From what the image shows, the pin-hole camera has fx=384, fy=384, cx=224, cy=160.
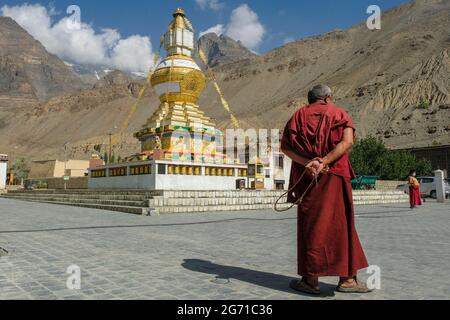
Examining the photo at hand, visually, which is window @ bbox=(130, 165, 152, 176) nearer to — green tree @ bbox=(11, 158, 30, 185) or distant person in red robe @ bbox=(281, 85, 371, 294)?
distant person in red robe @ bbox=(281, 85, 371, 294)

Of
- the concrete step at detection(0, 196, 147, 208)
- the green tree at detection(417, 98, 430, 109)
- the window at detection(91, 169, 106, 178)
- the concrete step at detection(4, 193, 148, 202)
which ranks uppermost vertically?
the green tree at detection(417, 98, 430, 109)

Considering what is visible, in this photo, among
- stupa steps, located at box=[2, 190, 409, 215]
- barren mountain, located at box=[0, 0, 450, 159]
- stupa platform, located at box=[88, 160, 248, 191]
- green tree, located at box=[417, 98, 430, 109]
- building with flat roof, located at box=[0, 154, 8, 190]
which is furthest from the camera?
barren mountain, located at box=[0, 0, 450, 159]

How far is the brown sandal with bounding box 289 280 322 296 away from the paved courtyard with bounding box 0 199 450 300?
0.07m

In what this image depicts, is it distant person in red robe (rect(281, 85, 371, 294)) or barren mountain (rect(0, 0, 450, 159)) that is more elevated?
barren mountain (rect(0, 0, 450, 159))

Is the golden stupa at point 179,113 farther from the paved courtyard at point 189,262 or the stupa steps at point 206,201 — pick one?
the paved courtyard at point 189,262

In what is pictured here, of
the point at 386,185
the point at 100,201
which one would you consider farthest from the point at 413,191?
the point at 386,185

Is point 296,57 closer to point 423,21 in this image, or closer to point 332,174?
point 423,21

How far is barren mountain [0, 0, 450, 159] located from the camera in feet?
219

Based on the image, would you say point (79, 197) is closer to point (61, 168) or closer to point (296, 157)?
point (296, 157)

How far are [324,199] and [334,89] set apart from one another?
8623cm

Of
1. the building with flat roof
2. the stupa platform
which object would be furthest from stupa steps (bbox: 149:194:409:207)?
the building with flat roof

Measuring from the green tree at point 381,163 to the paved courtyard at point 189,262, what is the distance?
3122 centimetres

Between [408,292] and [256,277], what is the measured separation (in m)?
1.52
